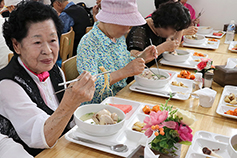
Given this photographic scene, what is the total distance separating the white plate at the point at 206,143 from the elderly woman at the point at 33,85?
1.88ft

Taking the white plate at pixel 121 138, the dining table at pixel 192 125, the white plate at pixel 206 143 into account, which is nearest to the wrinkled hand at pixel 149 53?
the dining table at pixel 192 125

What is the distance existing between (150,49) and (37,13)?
43.5 inches

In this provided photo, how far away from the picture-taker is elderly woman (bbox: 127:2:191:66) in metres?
2.32

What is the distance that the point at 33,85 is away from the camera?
1354 millimetres

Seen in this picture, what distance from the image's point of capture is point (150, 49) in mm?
2129

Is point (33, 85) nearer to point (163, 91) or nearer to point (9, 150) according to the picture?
point (9, 150)

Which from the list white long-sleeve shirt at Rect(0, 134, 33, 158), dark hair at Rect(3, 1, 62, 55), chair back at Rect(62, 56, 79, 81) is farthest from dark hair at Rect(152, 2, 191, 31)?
white long-sleeve shirt at Rect(0, 134, 33, 158)

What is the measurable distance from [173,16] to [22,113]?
5.51 feet

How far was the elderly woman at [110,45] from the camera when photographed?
1.78 m

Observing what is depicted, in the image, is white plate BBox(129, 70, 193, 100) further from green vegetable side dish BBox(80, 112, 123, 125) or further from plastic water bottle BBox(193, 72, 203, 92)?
green vegetable side dish BBox(80, 112, 123, 125)

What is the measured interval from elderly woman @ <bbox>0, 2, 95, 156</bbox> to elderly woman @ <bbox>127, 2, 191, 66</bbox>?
1.12 meters

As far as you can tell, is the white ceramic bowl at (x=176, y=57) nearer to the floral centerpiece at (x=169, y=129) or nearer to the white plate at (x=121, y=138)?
the white plate at (x=121, y=138)

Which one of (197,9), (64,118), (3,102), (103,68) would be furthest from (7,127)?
(197,9)

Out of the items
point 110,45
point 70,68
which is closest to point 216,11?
point 110,45
